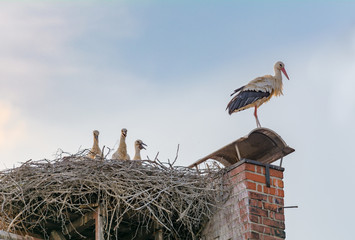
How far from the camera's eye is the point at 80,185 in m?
9.00

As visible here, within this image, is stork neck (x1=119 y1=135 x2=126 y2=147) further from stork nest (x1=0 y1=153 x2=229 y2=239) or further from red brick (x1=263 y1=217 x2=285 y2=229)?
red brick (x1=263 y1=217 x2=285 y2=229)

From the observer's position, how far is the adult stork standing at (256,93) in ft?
37.6

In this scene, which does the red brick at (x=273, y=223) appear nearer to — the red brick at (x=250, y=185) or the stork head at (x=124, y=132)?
the red brick at (x=250, y=185)

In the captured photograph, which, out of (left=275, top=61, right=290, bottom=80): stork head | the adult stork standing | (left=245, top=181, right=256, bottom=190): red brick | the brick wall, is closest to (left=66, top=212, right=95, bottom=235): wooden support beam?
the brick wall

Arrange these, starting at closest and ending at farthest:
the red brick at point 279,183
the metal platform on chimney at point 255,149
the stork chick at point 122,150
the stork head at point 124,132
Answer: the red brick at point 279,183
the metal platform on chimney at point 255,149
the stork chick at point 122,150
the stork head at point 124,132

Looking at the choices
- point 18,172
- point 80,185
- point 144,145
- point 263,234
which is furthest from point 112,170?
point 144,145

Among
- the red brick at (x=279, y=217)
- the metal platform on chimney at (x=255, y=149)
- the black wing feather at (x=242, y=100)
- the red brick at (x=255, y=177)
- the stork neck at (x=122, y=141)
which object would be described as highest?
the black wing feather at (x=242, y=100)

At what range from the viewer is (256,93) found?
1167 centimetres

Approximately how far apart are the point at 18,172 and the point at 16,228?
646 millimetres

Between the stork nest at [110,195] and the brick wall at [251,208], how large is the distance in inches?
7.7

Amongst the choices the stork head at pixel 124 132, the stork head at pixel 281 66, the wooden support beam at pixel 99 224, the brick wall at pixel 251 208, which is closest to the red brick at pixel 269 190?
the brick wall at pixel 251 208

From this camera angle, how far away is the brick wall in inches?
344

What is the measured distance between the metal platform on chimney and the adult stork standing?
168cm

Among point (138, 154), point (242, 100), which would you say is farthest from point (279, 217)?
point (138, 154)
